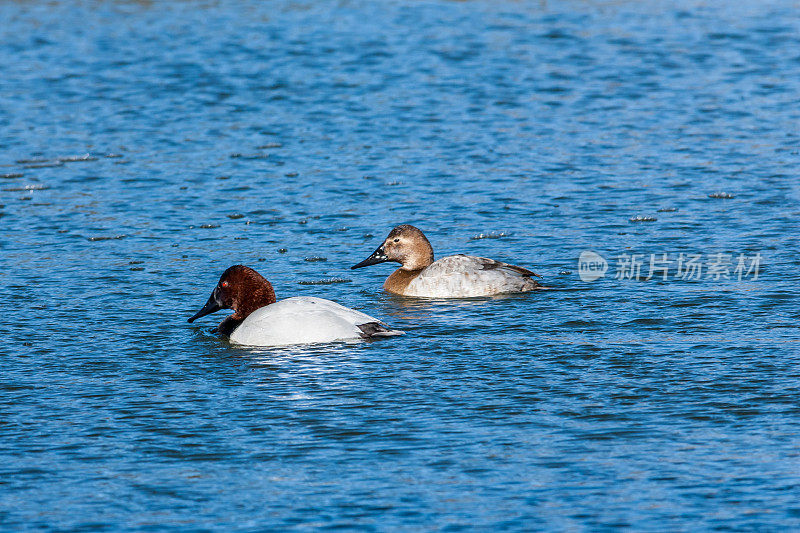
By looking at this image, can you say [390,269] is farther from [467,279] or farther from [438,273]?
[467,279]

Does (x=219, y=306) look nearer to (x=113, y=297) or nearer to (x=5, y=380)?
(x=113, y=297)

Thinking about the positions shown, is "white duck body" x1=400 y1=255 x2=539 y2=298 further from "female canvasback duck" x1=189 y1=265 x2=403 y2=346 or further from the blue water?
"female canvasback duck" x1=189 y1=265 x2=403 y2=346

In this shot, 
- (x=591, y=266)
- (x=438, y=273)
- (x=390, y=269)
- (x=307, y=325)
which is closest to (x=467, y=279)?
(x=438, y=273)

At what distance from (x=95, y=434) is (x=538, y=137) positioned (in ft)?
45.3

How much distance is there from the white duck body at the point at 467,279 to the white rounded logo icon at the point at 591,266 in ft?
2.83

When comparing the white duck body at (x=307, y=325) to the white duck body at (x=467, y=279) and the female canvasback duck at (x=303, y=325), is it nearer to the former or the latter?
the female canvasback duck at (x=303, y=325)

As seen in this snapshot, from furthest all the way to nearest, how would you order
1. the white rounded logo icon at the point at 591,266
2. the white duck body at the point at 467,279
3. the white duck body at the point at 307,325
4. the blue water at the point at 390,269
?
the white rounded logo icon at the point at 591,266, the white duck body at the point at 467,279, the white duck body at the point at 307,325, the blue water at the point at 390,269

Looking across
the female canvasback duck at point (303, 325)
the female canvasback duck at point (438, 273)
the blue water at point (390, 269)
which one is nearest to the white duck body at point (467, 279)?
the female canvasback duck at point (438, 273)

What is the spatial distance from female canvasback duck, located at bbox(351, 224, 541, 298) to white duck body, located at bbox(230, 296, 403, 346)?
2025 mm

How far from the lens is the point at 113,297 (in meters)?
14.4

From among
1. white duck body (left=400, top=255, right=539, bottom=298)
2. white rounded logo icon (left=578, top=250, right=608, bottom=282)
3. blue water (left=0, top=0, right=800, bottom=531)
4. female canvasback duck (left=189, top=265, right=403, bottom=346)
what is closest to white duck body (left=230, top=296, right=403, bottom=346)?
female canvasback duck (left=189, top=265, right=403, bottom=346)

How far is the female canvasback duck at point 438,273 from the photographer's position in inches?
560

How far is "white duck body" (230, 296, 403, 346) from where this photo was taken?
483 inches

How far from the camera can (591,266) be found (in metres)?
15.1
